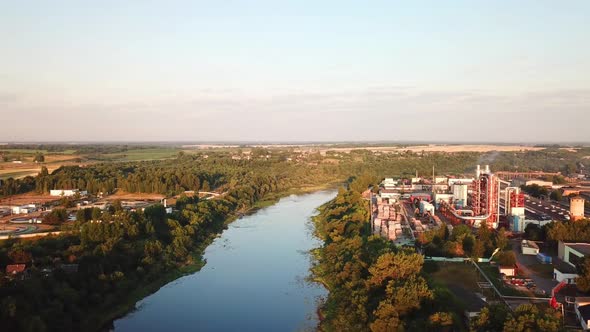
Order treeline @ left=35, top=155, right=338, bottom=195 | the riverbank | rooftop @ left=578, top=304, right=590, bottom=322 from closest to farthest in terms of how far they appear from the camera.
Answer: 1. rooftop @ left=578, top=304, right=590, bottom=322
2. the riverbank
3. treeline @ left=35, top=155, right=338, bottom=195

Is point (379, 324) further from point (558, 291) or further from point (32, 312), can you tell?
point (32, 312)

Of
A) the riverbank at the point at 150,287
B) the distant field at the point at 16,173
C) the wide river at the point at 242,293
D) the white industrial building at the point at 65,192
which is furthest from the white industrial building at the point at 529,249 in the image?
the distant field at the point at 16,173

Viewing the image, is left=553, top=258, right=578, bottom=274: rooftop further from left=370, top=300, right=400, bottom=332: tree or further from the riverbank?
the riverbank

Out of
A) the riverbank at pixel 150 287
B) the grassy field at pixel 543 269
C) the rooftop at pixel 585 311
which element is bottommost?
the riverbank at pixel 150 287

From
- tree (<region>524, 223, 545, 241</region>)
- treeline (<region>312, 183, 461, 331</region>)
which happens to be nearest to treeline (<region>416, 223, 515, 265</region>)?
tree (<region>524, 223, 545, 241</region>)

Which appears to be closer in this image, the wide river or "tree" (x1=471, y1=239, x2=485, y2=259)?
the wide river

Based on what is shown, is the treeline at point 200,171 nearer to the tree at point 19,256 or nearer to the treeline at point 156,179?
the treeline at point 156,179
